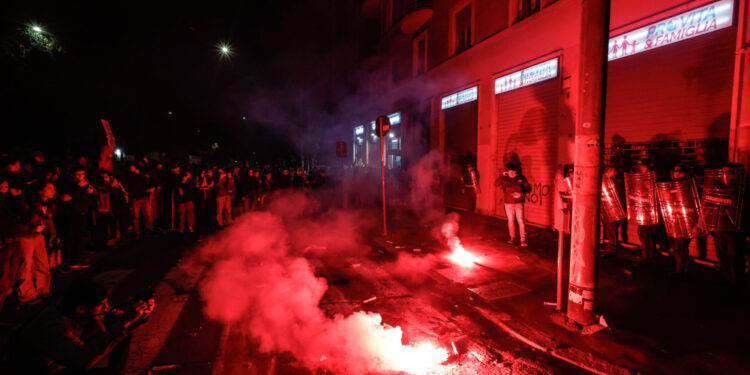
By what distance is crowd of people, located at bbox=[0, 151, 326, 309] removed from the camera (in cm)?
476

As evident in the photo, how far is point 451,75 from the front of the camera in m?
13.8

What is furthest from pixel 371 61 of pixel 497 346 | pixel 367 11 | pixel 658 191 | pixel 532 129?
pixel 497 346

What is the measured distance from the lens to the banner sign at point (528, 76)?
9.27m

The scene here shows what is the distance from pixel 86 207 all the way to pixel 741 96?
11312mm

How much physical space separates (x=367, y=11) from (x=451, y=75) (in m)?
11.6

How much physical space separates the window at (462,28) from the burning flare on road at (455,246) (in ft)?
22.3

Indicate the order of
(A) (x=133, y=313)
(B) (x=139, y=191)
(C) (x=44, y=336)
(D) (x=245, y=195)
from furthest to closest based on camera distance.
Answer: (D) (x=245, y=195), (B) (x=139, y=191), (A) (x=133, y=313), (C) (x=44, y=336)

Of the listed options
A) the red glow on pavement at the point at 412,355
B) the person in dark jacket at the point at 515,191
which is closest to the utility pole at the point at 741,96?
the person in dark jacket at the point at 515,191

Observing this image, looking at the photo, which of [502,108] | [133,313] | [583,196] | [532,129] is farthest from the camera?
[502,108]

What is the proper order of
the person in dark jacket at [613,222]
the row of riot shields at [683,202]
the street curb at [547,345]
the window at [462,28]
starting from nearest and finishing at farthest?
the street curb at [547,345]
the row of riot shields at [683,202]
the person in dark jacket at [613,222]
the window at [462,28]

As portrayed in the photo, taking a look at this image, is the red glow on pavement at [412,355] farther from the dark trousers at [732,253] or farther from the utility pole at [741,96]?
the utility pole at [741,96]

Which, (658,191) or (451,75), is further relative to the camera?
(451,75)

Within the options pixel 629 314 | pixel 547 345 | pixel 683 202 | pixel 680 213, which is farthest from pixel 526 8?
pixel 547 345

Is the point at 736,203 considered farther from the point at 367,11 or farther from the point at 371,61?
the point at 367,11
